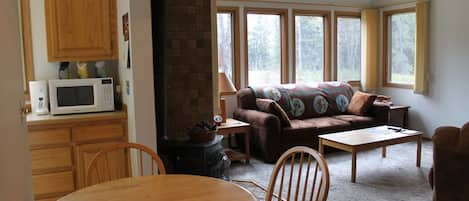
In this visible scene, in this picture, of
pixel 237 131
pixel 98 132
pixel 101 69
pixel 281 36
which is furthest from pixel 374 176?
pixel 101 69

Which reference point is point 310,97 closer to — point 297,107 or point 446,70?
point 297,107

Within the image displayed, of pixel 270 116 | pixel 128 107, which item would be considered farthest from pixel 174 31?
pixel 270 116

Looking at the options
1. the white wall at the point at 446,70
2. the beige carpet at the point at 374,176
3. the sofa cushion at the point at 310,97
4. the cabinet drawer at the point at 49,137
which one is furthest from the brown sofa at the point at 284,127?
the cabinet drawer at the point at 49,137

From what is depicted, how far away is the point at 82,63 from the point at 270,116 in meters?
2.17

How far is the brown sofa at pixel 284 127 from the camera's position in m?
4.79

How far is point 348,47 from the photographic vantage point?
6684mm

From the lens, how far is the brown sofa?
4.79 m

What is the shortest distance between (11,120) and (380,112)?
473 cm

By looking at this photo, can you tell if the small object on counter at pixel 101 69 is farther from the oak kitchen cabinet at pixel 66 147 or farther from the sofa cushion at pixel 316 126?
the sofa cushion at pixel 316 126

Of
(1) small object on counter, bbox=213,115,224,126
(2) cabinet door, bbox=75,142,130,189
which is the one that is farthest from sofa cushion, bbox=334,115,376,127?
(2) cabinet door, bbox=75,142,130,189

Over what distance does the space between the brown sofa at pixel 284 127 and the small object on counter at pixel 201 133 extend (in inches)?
67.8

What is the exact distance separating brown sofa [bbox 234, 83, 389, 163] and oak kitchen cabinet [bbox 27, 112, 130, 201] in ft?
6.25

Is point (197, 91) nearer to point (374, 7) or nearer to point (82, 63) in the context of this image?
point (82, 63)

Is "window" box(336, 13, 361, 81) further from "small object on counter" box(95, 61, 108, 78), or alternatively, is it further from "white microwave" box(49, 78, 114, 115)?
"white microwave" box(49, 78, 114, 115)
